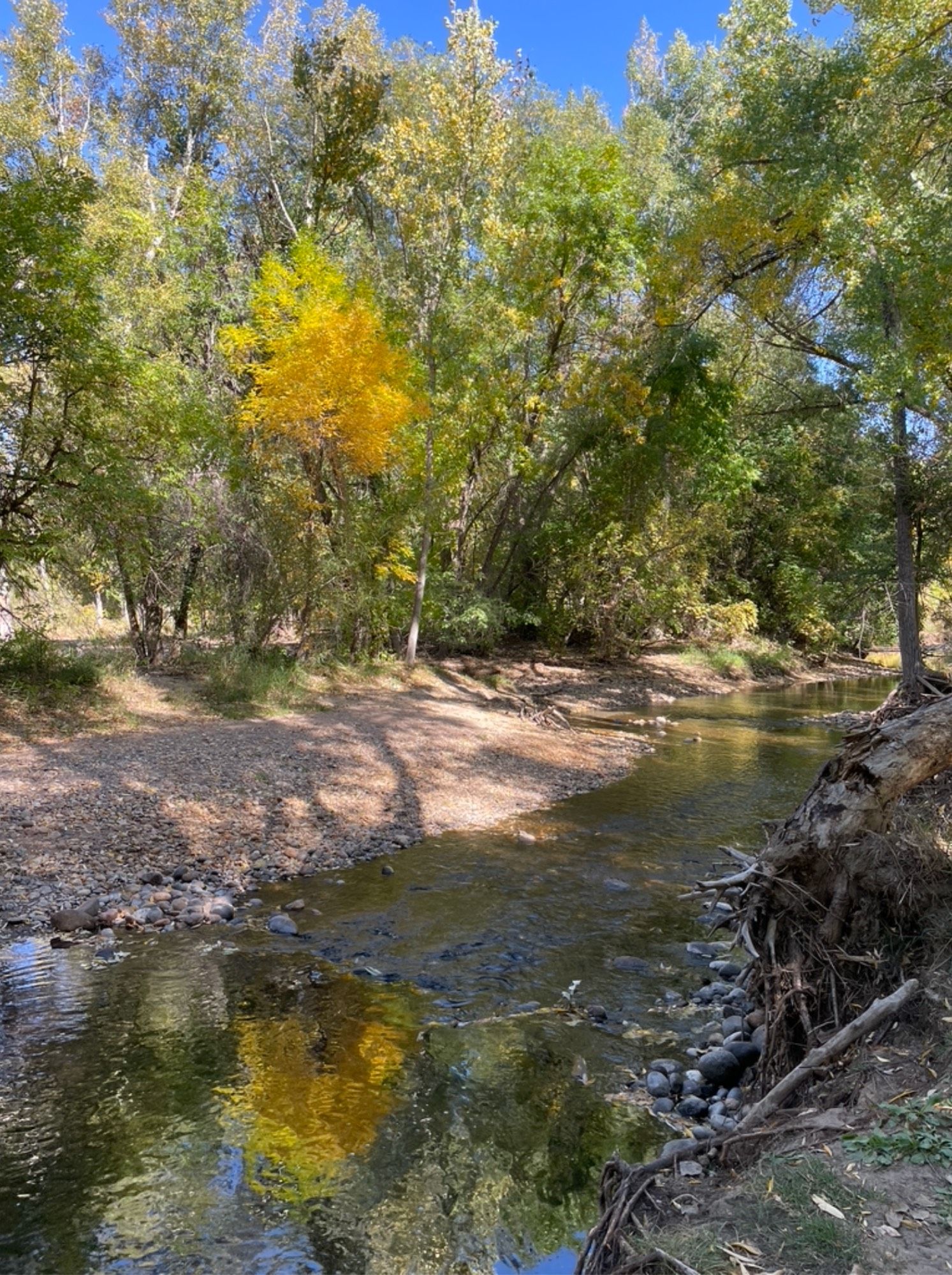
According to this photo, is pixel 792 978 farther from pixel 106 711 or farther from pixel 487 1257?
pixel 106 711

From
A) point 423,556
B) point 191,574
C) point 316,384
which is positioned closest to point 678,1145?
point 316,384

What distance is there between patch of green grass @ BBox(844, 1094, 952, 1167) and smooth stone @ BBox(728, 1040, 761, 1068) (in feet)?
5.16

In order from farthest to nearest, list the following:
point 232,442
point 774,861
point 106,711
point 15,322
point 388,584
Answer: point 388,584 → point 232,442 → point 106,711 → point 15,322 → point 774,861

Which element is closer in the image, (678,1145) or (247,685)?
(678,1145)

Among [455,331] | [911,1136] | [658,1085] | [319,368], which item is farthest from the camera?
[455,331]

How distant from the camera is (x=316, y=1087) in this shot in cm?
493

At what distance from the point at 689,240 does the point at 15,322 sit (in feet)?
41.3

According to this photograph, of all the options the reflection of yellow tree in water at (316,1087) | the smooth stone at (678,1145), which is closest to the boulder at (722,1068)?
the smooth stone at (678,1145)

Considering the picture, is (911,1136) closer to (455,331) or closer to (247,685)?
(247,685)

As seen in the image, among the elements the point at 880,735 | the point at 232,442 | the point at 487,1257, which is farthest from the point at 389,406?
the point at 487,1257

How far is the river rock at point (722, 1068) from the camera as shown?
491 centimetres

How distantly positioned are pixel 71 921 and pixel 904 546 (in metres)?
14.7

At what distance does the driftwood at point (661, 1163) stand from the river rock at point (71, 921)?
5.36 meters

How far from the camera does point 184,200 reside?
909 inches
